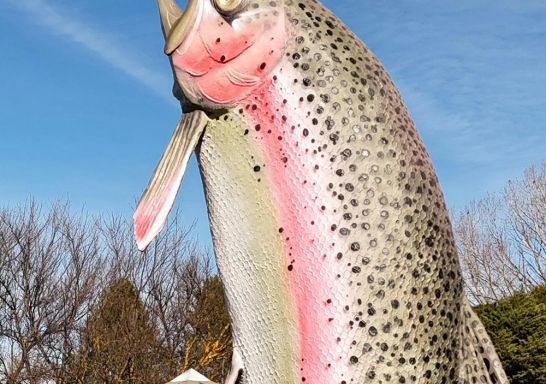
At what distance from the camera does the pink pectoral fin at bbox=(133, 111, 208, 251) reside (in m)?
2.47

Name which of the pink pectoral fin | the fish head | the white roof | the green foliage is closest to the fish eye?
the fish head

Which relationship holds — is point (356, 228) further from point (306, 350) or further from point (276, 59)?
point (276, 59)

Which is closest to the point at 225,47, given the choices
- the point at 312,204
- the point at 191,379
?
the point at 312,204

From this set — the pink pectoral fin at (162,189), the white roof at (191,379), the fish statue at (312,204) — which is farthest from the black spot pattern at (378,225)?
the white roof at (191,379)

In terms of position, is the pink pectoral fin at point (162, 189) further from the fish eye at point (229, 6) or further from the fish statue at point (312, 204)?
the fish eye at point (229, 6)

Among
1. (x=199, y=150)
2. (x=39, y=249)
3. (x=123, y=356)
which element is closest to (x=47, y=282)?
(x=39, y=249)

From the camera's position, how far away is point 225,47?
2514 mm

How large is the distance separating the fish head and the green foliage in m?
14.9

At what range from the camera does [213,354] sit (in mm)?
19500

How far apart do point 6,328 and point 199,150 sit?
1926cm

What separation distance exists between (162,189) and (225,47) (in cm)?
54

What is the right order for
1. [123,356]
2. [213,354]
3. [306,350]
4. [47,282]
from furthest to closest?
1. [47,282]
2. [213,354]
3. [123,356]
4. [306,350]

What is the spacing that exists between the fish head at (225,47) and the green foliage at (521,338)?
48.8ft

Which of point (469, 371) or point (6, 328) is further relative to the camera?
point (6, 328)
